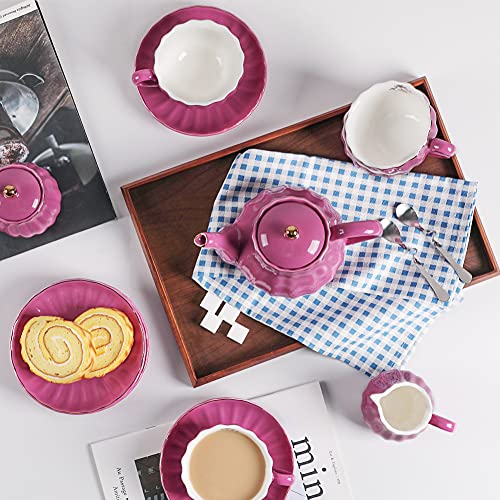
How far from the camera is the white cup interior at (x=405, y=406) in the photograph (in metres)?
1.04

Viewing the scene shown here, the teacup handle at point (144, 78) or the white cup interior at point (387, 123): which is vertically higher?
the teacup handle at point (144, 78)

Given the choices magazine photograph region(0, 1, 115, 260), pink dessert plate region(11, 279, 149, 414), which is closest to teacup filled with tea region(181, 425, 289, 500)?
pink dessert plate region(11, 279, 149, 414)

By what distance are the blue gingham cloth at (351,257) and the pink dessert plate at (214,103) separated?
65mm

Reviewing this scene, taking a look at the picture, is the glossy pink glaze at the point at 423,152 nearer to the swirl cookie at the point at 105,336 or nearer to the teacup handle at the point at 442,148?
the teacup handle at the point at 442,148

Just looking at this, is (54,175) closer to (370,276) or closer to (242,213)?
(242,213)

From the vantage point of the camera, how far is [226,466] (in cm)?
105

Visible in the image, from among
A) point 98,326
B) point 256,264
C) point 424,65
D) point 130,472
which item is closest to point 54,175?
point 98,326

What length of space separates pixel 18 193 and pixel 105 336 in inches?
9.0

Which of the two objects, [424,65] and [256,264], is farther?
[424,65]

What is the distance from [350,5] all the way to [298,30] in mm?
85

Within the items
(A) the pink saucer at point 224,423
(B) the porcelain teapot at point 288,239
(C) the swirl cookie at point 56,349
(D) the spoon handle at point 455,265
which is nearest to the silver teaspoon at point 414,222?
(D) the spoon handle at point 455,265

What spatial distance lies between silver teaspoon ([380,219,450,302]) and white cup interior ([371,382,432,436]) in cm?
13

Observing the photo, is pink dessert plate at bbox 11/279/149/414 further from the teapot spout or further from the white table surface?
the teapot spout

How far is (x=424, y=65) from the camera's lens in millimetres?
1106
